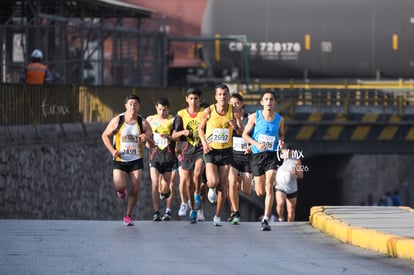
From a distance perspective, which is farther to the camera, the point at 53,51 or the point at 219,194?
the point at 53,51

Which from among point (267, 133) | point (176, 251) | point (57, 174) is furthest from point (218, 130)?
point (57, 174)

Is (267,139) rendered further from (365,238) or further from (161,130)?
(365,238)

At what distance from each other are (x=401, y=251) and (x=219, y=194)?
5.11 meters

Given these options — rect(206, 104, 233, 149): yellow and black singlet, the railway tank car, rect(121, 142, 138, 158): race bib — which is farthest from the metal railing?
rect(206, 104, 233, 149): yellow and black singlet

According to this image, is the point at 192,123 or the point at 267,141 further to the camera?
the point at 192,123

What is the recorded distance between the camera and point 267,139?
16.8 meters

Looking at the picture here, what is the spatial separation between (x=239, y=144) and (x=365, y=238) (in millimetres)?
4822

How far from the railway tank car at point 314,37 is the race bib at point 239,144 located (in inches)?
824

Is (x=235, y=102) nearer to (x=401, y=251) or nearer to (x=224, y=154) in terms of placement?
(x=224, y=154)

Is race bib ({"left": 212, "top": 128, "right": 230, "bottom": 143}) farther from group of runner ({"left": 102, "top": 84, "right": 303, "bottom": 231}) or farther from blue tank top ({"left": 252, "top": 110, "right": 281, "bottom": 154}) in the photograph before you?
blue tank top ({"left": 252, "top": 110, "right": 281, "bottom": 154})

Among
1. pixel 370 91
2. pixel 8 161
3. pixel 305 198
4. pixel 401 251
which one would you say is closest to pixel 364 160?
pixel 305 198

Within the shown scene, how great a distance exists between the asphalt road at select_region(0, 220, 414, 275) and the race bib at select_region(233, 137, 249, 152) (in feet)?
4.98

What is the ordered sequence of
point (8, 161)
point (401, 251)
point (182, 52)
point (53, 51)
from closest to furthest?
1. point (401, 251)
2. point (8, 161)
3. point (53, 51)
4. point (182, 52)

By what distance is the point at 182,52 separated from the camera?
42844mm
